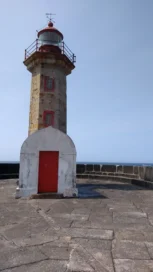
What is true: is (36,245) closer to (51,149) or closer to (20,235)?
(20,235)

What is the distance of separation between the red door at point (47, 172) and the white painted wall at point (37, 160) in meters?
0.18

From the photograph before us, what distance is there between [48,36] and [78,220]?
1459 cm

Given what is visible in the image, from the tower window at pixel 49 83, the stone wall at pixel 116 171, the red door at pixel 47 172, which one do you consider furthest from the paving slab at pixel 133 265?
the tower window at pixel 49 83

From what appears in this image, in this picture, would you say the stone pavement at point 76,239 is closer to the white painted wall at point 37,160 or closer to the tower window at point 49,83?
the white painted wall at point 37,160

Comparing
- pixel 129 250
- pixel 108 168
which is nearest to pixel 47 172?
pixel 129 250

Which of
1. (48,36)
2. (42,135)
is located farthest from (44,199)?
(48,36)

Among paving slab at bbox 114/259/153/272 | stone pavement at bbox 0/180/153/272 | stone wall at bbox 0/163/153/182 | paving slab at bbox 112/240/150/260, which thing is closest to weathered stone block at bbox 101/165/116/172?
stone wall at bbox 0/163/153/182

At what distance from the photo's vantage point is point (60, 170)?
31.9ft

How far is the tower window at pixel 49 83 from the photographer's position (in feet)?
49.3

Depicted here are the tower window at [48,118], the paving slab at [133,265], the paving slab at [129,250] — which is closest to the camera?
the paving slab at [133,265]

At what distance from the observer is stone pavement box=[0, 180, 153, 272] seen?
3306mm

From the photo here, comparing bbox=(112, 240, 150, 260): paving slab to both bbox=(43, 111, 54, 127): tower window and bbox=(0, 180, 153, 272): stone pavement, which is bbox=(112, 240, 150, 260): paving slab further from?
bbox=(43, 111, 54, 127): tower window

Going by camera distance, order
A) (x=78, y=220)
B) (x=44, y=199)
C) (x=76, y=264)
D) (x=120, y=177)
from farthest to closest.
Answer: (x=120, y=177)
(x=44, y=199)
(x=78, y=220)
(x=76, y=264)

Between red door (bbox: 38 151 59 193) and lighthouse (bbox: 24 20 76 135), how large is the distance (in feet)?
16.3
